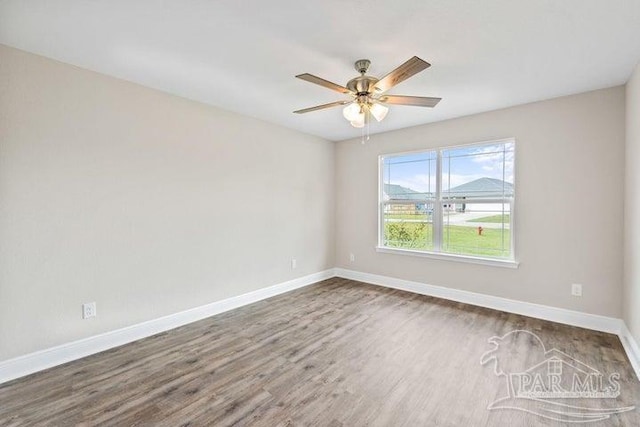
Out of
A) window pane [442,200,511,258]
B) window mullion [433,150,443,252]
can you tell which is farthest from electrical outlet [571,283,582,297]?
window mullion [433,150,443,252]

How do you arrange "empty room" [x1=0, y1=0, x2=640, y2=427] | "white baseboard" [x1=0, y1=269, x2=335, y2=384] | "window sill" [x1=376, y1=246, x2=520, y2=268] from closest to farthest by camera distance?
"empty room" [x1=0, y1=0, x2=640, y2=427]
"white baseboard" [x1=0, y1=269, x2=335, y2=384]
"window sill" [x1=376, y1=246, x2=520, y2=268]

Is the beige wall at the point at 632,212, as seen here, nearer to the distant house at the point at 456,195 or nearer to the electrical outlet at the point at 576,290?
the electrical outlet at the point at 576,290

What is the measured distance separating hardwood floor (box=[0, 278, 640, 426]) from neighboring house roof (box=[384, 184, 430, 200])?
1719 mm

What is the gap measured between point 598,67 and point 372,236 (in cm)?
317

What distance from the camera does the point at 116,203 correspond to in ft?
8.70

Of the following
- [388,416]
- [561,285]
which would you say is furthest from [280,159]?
[561,285]

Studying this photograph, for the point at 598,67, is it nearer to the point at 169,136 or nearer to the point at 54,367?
the point at 169,136

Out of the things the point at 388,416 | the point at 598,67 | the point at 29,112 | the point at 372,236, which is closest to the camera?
the point at 388,416

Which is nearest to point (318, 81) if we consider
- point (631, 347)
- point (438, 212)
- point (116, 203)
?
point (116, 203)

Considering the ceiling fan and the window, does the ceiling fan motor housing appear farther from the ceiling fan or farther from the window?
the window

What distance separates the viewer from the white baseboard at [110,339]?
2.17 metres

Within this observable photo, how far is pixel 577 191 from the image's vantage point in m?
3.04

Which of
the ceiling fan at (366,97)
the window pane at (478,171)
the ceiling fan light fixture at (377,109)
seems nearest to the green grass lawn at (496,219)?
the window pane at (478,171)

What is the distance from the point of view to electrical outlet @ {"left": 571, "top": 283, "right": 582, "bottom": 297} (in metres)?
3.04
